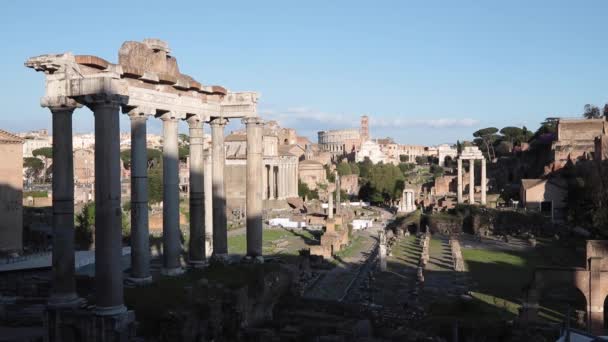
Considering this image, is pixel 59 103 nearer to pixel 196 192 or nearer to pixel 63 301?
pixel 63 301

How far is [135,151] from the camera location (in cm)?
1232

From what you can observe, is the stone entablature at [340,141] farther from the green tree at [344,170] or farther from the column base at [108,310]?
the column base at [108,310]

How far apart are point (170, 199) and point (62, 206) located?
114 inches

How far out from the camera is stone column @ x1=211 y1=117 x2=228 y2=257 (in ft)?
50.6

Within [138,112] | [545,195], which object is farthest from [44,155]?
[138,112]

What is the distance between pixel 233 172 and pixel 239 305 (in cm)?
5484

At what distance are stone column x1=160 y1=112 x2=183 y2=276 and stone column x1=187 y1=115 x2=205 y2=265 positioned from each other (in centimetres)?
97

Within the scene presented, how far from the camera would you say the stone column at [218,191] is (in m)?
15.4

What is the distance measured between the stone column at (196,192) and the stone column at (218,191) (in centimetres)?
72

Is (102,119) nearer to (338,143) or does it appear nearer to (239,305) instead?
(239,305)

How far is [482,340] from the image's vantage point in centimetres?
1365

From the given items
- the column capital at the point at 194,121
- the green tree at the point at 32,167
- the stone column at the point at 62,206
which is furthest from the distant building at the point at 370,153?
the stone column at the point at 62,206

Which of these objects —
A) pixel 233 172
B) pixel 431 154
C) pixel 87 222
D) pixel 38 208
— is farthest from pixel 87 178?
pixel 431 154

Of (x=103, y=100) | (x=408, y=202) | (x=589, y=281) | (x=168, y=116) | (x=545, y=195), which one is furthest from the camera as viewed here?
(x=408, y=202)
